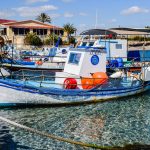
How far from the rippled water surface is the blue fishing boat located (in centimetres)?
57

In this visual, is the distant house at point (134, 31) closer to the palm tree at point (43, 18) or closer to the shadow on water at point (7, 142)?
the shadow on water at point (7, 142)

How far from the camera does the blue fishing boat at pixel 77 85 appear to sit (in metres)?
19.7

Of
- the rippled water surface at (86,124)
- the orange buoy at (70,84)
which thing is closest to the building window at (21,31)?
the rippled water surface at (86,124)

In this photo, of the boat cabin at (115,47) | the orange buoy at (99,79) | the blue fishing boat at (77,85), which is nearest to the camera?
the blue fishing boat at (77,85)

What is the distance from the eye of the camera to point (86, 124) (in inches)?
666

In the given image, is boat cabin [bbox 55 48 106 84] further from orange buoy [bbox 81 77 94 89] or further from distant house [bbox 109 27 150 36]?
distant house [bbox 109 27 150 36]

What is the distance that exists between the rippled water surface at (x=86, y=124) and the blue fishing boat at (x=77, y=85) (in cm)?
57

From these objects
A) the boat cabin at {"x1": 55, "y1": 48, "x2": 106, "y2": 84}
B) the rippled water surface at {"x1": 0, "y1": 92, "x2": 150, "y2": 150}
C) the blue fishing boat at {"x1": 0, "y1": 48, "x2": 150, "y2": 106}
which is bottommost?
the rippled water surface at {"x1": 0, "y1": 92, "x2": 150, "y2": 150}

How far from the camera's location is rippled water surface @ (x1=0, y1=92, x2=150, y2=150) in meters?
14.0

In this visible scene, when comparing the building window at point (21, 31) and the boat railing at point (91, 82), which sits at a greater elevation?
the building window at point (21, 31)

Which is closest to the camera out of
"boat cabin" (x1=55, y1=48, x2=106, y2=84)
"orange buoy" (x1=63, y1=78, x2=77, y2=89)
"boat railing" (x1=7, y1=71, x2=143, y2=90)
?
"boat railing" (x1=7, y1=71, x2=143, y2=90)

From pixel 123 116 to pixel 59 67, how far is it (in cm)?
1694

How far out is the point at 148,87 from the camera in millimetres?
25594


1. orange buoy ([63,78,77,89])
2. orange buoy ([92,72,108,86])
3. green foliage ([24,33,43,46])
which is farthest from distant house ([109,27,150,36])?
green foliage ([24,33,43,46])
